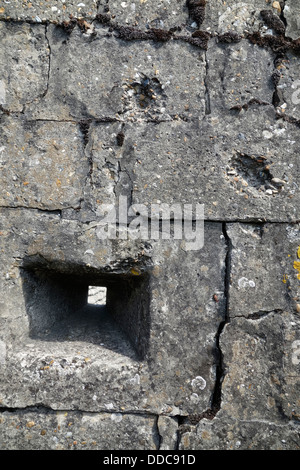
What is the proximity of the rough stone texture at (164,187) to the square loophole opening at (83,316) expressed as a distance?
0.04m

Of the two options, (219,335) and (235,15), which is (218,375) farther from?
(235,15)

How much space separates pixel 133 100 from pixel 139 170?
39cm

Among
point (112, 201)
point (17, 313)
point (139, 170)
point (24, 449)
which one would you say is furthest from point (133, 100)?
point (24, 449)

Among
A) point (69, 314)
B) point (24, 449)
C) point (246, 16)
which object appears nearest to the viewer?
point (24, 449)

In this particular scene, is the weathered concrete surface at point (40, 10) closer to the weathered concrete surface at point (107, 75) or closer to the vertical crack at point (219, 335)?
the weathered concrete surface at point (107, 75)

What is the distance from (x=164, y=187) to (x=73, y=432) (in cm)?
130

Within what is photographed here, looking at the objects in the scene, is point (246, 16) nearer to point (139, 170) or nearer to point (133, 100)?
point (133, 100)

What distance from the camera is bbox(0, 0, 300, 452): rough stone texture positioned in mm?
1597

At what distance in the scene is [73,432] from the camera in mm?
1563

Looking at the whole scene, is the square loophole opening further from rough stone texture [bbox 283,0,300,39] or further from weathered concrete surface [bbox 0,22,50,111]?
rough stone texture [bbox 283,0,300,39]

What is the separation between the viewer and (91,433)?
1562 millimetres

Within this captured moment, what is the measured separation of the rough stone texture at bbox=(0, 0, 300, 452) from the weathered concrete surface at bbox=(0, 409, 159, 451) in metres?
0.04

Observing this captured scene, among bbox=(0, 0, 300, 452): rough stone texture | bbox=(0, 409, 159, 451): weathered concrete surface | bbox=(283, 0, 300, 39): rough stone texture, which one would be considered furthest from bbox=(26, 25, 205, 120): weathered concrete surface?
bbox=(0, 409, 159, 451): weathered concrete surface

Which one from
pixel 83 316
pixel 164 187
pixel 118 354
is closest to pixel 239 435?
pixel 118 354
